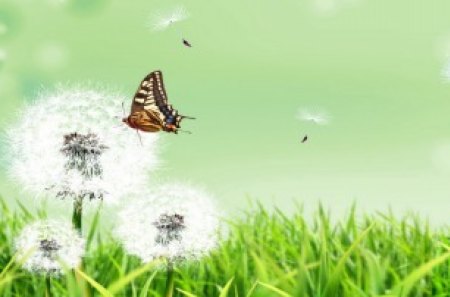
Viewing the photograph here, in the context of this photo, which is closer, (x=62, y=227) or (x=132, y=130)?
(x=62, y=227)

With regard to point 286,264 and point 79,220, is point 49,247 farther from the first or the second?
point 286,264

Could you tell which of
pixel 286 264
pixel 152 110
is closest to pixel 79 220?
pixel 152 110

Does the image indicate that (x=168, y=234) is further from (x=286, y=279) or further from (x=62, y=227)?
(x=286, y=279)

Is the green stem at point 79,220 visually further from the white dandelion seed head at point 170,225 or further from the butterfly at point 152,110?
the butterfly at point 152,110

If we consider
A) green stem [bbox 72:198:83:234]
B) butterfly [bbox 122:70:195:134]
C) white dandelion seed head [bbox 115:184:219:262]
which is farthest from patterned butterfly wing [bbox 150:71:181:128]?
green stem [bbox 72:198:83:234]

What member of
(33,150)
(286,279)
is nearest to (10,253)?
(33,150)

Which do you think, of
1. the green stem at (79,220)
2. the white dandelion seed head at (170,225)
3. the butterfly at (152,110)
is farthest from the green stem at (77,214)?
the butterfly at (152,110)
